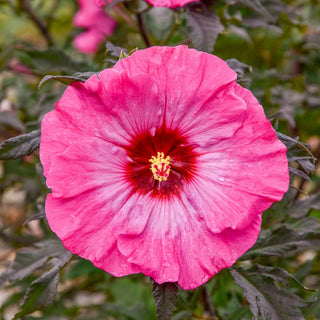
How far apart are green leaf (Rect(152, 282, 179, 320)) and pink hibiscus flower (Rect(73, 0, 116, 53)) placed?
1511 millimetres

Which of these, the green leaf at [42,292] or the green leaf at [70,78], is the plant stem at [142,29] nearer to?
the green leaf at [70,78]

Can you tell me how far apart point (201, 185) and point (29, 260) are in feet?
1.96

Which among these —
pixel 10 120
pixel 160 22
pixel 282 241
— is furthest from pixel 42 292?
pixel 160 22

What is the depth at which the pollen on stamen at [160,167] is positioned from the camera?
1038 mm

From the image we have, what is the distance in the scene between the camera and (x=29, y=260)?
129 cm

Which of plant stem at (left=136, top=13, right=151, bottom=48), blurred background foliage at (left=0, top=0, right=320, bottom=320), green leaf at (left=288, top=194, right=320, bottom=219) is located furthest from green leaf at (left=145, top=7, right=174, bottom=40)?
green leaf at (left=288, top=194, right=320, bottom=219)

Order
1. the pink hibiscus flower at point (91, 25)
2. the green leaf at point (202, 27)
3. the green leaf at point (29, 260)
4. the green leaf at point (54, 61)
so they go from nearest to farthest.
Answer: the green leaf at point (202, 27) → the green leaf at point (29, 260) → the green leaf at point (54, 61) → the pink hibiscus flower at point (91, 25)

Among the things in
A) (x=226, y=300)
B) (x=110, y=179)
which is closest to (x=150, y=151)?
(x=110, y=179)

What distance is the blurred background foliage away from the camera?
3.56 ft

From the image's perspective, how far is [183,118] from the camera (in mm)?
955

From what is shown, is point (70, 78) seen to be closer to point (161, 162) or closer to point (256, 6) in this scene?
point (161, 162)

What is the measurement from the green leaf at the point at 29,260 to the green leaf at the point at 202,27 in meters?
0.64

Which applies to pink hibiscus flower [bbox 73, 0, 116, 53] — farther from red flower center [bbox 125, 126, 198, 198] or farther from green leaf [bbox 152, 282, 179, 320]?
green leaf [bbox 152, 282, 179, 320]

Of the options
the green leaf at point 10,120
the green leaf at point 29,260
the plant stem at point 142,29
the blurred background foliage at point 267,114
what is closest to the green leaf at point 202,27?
the blurred background foliage at point 267,114
